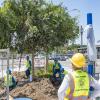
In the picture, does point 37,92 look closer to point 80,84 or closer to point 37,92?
point 37,92

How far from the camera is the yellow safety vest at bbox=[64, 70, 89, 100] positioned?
555 centimetres

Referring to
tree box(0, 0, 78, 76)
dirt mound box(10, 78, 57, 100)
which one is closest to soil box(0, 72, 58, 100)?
dirt mound box(10, 78, 57, 100)

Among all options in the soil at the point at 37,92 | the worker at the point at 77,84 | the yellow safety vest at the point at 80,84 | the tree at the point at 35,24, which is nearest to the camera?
the worker at the point at 77,84

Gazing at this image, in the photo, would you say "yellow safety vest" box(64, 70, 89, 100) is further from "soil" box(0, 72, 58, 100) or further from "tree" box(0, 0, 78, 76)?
"tree" box(0, 0, 78, 76)

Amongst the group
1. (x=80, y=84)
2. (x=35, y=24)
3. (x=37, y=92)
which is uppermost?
(x=35, y=24)

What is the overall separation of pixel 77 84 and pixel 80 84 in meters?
0.07

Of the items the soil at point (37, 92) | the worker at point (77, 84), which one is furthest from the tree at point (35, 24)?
the worker at point (77, 84)

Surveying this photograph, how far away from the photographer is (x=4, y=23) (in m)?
17.7

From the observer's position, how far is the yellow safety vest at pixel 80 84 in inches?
218

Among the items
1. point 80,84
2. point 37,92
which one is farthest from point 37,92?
point 80,84

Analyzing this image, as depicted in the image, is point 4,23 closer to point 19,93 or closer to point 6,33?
point 6,33

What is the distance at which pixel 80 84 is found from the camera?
5605 millimetres

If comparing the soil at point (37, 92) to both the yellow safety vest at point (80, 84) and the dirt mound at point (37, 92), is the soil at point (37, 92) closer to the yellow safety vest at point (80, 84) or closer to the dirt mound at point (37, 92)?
the dirt mound at point (37, 92)

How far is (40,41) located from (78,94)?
12907mm
